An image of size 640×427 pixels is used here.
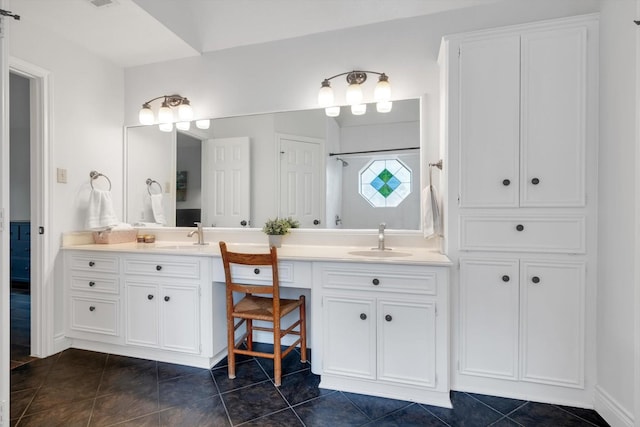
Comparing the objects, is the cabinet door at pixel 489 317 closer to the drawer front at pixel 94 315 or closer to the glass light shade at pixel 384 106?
the glass light shade at pixel 384 106

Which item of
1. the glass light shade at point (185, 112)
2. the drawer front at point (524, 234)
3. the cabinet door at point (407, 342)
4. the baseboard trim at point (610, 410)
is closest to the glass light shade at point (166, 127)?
the glass light shade at point (185, 112)

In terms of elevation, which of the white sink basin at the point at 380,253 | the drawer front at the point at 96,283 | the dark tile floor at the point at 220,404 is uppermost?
the white sink basin at the point at 380,253

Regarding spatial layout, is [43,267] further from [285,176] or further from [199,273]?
[285,176]

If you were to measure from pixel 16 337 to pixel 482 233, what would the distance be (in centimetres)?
355

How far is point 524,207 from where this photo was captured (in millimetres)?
1768

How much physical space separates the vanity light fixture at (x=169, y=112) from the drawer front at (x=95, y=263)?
3.98ft

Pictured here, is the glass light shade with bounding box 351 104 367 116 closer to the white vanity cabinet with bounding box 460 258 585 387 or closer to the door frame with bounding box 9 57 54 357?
the white vanity cabinet with bounding box 460 258 585 387

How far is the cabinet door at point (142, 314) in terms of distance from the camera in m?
2.21

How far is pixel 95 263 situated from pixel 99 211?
442 millimetres

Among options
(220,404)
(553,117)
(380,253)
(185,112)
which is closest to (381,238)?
(380,253)

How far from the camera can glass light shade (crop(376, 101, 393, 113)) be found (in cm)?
230

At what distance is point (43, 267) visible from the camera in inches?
91.5

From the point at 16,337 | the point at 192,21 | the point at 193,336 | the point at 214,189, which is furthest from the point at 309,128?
the point at 16,337

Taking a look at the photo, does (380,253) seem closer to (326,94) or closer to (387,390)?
(387,390)
